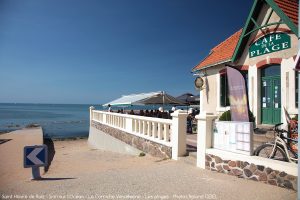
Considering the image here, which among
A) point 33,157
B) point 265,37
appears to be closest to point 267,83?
point 265,37

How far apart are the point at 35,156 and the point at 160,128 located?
439 cm

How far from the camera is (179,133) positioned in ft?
28.1

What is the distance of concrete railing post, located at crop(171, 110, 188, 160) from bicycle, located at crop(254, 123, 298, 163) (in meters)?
2.57

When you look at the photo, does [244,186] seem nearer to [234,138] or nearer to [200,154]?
[234,138]

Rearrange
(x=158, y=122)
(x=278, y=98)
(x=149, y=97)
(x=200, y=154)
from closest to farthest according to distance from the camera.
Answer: (x=200, y=154) → (x=158, y=122) → (x=278, y=98) → (x=149, y=97)

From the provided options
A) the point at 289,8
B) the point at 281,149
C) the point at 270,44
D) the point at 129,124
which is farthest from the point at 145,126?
the point at 289,8

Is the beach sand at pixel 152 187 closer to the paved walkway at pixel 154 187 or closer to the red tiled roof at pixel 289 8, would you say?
the paved walkway at pixel 154 187

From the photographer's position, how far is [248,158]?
6207 millimetres

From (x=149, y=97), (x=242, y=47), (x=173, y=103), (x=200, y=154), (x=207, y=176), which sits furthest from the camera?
(x=173, y=103)

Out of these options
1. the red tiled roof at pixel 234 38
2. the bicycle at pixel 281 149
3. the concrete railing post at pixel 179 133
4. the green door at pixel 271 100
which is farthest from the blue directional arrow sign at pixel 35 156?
the red tiled roof at pixel 234 38

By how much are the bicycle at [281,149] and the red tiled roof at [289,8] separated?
5989 millimetres

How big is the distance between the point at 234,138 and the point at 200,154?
122cm

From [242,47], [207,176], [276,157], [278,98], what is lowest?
[207,176]

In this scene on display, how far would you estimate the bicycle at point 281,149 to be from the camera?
19.2ft
